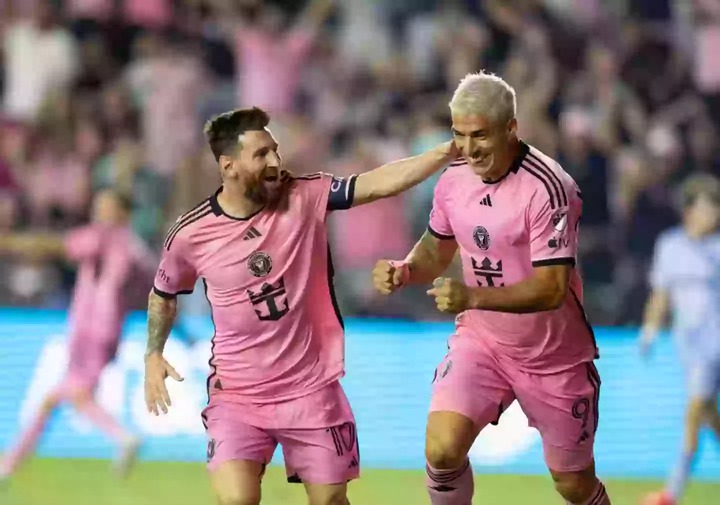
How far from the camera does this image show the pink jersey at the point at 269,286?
13.0 ft

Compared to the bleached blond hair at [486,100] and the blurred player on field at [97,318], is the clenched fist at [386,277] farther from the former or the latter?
the blurred player on field at [97,318]

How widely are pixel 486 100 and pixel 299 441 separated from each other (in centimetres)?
129

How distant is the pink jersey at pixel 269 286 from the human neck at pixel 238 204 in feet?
0.07

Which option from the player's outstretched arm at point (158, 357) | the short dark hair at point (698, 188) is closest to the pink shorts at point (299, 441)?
the player's outstretched arm at point (158, 357)

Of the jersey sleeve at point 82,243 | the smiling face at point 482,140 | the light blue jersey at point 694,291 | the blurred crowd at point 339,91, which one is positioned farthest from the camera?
the blurred crowd at point 339,91

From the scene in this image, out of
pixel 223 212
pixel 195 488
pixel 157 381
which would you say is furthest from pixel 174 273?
pixel 195 488

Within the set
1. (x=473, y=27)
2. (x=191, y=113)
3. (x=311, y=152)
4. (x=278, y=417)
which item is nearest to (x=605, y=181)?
(x=473, y=27)

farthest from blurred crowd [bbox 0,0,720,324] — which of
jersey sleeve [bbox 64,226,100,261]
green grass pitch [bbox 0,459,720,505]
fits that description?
green grass pitch [bbox 0,459,720,505]

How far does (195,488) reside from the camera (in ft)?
20.2

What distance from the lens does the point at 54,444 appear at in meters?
6.52

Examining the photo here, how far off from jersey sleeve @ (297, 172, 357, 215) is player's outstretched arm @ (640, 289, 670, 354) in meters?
2.88

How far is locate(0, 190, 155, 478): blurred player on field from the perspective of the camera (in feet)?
21.2

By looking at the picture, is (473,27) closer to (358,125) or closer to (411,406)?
(358,125)

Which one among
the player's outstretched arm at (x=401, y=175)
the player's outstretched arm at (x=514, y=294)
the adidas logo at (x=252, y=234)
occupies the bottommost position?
the player's outstretched arm at (x=514, y=294)
